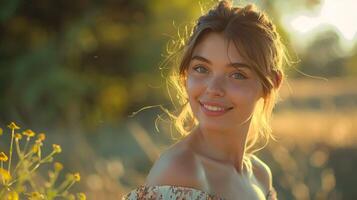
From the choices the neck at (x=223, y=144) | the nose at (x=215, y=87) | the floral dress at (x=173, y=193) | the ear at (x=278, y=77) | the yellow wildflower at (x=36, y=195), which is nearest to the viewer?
the yellow wildflower at (x=36, y=195)

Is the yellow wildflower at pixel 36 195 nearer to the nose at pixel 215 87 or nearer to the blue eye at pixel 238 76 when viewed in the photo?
the nose at pixel 215 87

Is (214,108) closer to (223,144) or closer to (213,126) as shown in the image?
(213,126)

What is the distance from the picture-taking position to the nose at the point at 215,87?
2957 millimetres

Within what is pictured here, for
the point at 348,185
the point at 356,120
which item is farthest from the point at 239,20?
the point at 356,120

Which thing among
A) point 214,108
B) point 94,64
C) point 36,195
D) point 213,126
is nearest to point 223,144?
point 213,126

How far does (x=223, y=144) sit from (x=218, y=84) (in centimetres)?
33

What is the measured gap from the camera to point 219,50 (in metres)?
3.01

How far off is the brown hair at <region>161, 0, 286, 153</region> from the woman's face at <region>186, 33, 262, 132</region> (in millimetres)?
32

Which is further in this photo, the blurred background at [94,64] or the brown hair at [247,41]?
the blurred background at [94,64]

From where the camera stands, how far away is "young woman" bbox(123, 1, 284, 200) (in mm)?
2824

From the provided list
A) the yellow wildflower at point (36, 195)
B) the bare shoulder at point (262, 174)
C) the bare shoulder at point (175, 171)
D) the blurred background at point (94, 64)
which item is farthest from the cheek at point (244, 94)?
the blurred background at point (94, 64)

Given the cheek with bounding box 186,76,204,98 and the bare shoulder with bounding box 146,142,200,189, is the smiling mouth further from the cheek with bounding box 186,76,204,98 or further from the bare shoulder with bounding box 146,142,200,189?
the bare shoulder with bounding box 146,142,200,189

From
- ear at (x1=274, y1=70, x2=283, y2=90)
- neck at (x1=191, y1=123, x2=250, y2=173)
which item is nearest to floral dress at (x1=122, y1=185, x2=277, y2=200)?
neck at (x1=191, y1=123, x2=250, y2=173)

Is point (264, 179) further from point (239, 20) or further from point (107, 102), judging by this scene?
point (107, 102)
